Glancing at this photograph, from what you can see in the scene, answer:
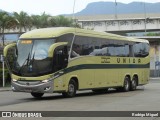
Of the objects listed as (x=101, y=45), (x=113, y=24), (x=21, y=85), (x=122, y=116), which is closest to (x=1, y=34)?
(x=113, y=24)

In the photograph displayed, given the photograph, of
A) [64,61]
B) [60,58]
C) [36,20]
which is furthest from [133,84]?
[36,20]

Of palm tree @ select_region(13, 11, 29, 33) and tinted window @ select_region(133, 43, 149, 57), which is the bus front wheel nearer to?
tinted window @ select_region(133, 43, 149, 57)

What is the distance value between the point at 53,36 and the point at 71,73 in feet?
7.21

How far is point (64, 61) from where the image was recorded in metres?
23.0

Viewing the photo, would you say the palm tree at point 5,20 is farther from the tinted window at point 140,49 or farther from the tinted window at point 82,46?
the tinted window at point 82,46

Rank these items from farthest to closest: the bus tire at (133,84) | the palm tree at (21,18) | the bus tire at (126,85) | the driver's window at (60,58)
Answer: the palm tree at (21,18) → the bus tire at (133,84) → the bus tire at (126,85) → the driver's window at (60,58)

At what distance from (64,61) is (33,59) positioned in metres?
1.56

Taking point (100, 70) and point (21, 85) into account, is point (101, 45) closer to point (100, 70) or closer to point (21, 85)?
point (100, 70)

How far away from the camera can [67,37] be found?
23422 millimetres

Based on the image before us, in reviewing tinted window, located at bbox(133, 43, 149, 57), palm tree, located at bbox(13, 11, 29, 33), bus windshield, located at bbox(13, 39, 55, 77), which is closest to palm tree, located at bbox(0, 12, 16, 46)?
palm tree, located at bbox(13, 11, 29, 33)

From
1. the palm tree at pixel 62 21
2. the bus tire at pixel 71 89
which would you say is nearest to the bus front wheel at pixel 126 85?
the bus tire at pixel 71 89

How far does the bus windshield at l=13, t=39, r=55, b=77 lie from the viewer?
22362 mm

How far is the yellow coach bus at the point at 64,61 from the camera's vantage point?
22344 millimetres

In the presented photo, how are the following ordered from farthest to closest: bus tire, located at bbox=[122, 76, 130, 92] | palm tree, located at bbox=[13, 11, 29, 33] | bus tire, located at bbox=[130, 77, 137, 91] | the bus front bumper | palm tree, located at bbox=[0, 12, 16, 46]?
1. palm tree, located at bbox=[13, 11, 29, 33]
2. palm tree, located at bbox=[0, 12, 16, 46]
3. bus tire, located at bbox=[130, 77, 137, 91]
4. bus tire, located at bbox=[122, 76, 130, 92]
5. the bus front bumper
